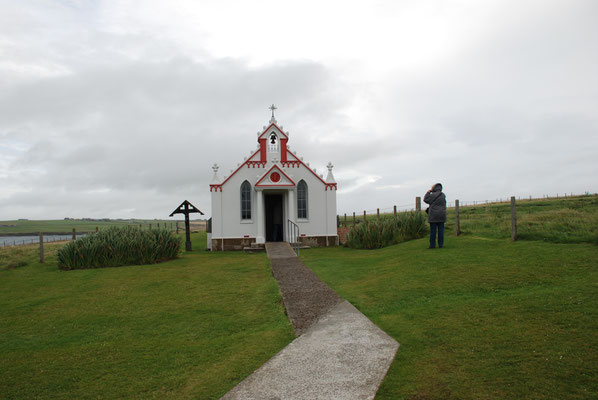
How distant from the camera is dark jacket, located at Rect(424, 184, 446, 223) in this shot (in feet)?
43.2

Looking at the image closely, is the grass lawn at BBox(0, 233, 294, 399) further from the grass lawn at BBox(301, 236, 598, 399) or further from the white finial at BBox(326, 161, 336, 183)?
the white finial at BBox(326, 161, 336, 183)

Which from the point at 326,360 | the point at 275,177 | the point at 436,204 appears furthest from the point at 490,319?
the point at 275,177

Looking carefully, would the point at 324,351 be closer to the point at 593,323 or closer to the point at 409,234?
the point at 593,323

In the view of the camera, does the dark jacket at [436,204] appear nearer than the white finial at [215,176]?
Yes

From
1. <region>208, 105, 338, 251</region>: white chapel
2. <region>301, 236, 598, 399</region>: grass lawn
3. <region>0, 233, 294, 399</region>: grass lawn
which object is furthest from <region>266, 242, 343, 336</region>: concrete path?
<region>208, 105, 338, 251</region>: white chapel

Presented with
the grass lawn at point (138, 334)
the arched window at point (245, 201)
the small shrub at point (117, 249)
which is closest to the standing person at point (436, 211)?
the grass lawn at point (138, 334)

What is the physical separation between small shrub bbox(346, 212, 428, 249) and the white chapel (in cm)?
352

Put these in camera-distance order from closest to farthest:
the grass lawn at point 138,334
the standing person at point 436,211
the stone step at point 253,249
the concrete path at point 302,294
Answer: the grass lawn at point 138,334 < the concrete path at point 302,294 < the standing person at point 436,211 < the stone step at point 253,249

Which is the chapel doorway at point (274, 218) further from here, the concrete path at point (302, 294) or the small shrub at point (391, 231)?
the concrete path at point (302, 294)

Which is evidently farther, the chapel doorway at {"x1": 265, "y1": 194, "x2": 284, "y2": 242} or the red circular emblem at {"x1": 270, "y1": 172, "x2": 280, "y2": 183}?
the chapel doorway at {"x1": 265, "y1": 194, "x2": 284, "y2": 242}

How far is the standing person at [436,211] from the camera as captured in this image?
13.2m

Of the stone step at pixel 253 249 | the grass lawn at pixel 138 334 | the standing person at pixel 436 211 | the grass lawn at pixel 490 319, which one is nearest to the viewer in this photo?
the grass lawn at pixel 490 319

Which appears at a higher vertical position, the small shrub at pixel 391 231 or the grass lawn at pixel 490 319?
the small shrub at pixel 391 231

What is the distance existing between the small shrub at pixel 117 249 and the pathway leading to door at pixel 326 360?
34.8 ft
